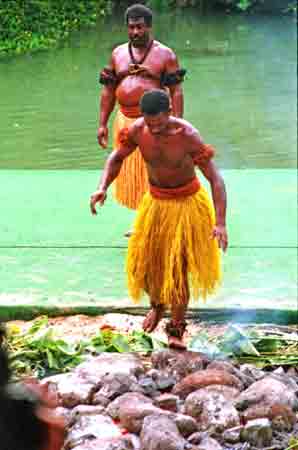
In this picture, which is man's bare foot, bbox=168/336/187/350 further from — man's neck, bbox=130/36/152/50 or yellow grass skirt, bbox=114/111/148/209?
man's neck, bbox=130/36/152/50

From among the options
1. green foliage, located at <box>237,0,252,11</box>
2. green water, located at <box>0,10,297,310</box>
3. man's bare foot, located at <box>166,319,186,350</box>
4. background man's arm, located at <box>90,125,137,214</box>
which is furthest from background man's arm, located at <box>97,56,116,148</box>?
green foliage, located at <box>237,0,252,11</box>

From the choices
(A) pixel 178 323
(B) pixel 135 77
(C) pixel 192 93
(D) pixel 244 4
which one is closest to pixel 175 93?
(B) pixel 135 77

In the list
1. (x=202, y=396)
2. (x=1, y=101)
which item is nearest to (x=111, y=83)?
(x=1, y=101)

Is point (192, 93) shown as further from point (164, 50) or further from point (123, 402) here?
point (123, 402)

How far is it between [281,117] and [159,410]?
5541 millimetres

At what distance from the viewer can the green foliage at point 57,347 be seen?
3.68 meters

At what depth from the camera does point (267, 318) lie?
424cm

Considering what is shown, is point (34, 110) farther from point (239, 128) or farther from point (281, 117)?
point (281, 117)

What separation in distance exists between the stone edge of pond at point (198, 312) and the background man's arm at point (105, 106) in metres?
0.67

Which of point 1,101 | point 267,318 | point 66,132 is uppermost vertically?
point 1,101

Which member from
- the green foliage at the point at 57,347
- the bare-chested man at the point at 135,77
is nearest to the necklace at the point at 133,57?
the bare-chested man at the point at 135,77

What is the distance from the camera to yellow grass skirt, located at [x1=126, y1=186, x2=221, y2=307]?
3.55 metres

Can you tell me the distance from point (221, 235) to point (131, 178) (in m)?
1.10

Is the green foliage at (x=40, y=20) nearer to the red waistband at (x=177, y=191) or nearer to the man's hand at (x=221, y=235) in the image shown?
the red waistband at (x=177, y=191)
